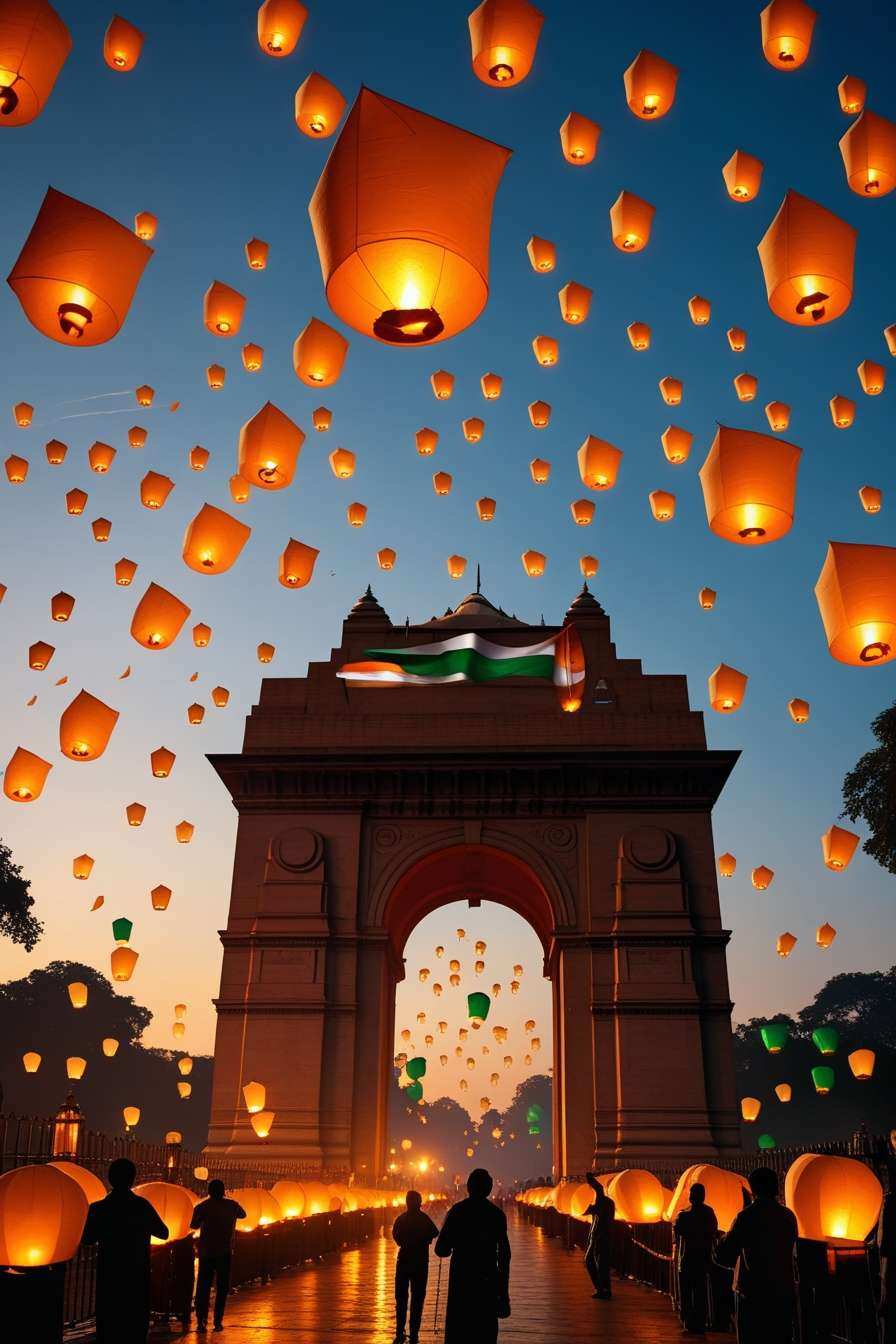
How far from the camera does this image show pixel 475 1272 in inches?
301

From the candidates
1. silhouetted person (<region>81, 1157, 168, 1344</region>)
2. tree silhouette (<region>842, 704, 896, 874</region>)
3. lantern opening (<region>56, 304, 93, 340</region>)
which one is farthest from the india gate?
lantern opening (<region>56, 304, 93, 340</region>)

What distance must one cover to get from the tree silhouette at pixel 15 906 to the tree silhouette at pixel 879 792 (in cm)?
3342

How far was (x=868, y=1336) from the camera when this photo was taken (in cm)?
862

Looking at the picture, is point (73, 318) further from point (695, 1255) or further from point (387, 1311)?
point (387, 1311)

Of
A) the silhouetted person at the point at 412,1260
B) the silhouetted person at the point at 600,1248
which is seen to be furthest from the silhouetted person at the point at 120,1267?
the silhouetted person at the point at 600,1248

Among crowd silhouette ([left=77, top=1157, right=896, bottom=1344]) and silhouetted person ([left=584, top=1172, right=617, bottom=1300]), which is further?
silhouetted person ([left=584, top=1172, right=617, bottom=1300])

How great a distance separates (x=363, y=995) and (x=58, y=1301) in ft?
74.1

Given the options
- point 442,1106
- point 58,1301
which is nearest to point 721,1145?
point 58,1301

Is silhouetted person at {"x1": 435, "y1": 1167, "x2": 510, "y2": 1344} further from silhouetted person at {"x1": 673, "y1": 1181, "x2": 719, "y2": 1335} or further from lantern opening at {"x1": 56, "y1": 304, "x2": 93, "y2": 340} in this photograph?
lantern opening at {"x1": 56, "y1": 304, "x2": 93, "y2": 340}

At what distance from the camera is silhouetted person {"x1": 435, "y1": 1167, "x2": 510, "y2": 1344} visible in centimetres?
754

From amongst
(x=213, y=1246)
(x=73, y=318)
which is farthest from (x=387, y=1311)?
(x=73, y=318)

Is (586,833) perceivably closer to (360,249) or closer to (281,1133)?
(281,1133)

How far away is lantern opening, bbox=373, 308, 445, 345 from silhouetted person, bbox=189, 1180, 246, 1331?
869cm

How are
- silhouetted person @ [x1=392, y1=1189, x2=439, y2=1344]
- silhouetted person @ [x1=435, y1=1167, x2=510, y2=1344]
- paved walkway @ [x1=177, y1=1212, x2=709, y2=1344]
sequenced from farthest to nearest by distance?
1. paved walkway @ [x1=177, y1=1212, x2=709, y2=1344]
2. silhouetted person @ [x1=392, y1=1189, x2=439, y2=1344]
3. silhouetted person @ [x1=435, y1=1167, x2=510, y2=1344]
